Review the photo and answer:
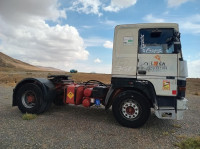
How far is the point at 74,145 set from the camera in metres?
4.08

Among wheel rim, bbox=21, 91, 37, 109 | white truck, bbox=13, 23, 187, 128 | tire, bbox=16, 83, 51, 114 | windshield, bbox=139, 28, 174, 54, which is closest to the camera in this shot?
white truck, bbox=13, 23, 187, 128

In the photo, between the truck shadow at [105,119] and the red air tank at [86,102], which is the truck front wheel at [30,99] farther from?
the red air tank at [86,102]

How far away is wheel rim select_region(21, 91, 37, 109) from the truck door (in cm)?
420

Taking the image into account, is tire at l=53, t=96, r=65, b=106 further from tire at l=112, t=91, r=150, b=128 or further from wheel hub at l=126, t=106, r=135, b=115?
wheel hub at l=126, t=106, r=135, b=115

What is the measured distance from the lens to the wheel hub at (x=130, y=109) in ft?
17.6

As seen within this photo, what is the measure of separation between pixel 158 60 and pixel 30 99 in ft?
16.6

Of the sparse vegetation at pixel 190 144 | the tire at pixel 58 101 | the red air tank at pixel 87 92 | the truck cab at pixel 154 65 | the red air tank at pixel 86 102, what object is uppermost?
the truck cab at pixel 154 65

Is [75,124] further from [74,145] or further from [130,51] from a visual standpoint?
[130,51]

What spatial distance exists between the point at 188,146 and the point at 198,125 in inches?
94.2

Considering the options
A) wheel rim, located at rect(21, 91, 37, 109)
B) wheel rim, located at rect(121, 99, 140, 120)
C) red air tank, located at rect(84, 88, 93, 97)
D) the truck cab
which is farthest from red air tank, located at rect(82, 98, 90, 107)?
wheel rim, located at rect(21, 91, 37, 109)

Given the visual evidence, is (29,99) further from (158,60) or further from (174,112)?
(174,112)

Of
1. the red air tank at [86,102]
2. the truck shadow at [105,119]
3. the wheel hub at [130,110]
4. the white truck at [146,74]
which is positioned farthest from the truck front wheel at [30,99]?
the wheel hub at [130,110]

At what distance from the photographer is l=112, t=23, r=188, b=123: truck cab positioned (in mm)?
5082

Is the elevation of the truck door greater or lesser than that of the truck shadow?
greater
